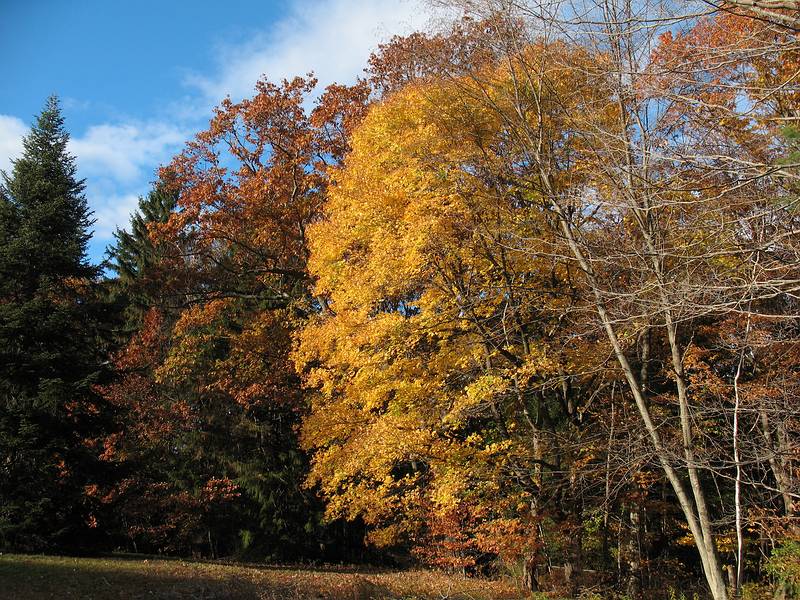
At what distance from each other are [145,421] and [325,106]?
12230mm

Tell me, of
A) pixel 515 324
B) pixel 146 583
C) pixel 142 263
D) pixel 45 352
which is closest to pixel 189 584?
pixel 146 583

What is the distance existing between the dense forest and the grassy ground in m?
0.90

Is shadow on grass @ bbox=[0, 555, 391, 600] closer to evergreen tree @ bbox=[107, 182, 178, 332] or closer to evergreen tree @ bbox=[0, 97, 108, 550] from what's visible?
evergreen tree @ bbox=[0, 97, 108, 550]

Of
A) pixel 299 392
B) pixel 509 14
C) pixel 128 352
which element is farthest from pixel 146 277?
pixel 509 14

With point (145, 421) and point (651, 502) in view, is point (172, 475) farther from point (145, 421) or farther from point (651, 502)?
point (651, 502)

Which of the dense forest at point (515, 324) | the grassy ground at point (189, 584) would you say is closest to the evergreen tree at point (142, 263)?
the dense forest at point (515, 324)

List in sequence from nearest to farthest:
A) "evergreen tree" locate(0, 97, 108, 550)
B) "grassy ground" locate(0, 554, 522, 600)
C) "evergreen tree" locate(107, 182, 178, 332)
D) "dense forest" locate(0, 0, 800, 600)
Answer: "dense forest" locate(0, 0, 800, 600), "grassy ground" locate(0, 554, 522, 600), "evergreen tree" locate(0, 97, 108, 550), "evergreen tree" locate(107, 182, 178, 332)

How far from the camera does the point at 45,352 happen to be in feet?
46.3

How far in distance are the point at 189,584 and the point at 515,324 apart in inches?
306

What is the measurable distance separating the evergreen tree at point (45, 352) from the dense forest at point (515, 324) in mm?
62

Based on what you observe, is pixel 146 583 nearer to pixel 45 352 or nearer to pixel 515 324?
pixel 45 352

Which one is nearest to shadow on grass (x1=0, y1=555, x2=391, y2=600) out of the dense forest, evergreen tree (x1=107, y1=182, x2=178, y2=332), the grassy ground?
the grassy ground

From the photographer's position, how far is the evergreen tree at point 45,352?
→ 1320cm

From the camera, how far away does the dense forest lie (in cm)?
824
